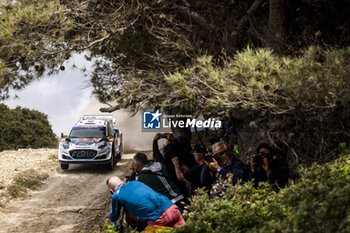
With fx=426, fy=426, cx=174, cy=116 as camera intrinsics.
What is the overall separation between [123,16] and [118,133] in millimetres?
9469

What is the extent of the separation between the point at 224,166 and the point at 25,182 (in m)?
10.4

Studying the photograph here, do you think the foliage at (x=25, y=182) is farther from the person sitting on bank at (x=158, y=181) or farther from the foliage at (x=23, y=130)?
the foliage at (x=23, y=130)

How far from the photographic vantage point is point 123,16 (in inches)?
458

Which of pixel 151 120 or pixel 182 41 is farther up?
pixel 182 41

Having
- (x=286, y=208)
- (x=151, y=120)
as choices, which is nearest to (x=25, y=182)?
(x=151, y=120)

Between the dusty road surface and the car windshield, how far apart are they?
5.21ft

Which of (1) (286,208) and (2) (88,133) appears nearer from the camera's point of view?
(1) (286,208)

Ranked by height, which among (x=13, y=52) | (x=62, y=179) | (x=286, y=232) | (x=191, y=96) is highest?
(x=13, y=52)

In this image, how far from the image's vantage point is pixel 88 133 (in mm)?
18203

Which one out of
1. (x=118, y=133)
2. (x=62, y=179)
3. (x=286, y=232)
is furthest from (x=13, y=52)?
(x=118, y=133)

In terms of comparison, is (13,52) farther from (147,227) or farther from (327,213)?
(327,213)

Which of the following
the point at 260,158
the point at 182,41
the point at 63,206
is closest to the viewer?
the point at 260,158

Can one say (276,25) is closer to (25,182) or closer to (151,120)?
(25,182)

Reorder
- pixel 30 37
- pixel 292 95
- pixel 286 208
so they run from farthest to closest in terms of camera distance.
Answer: pixel 30 37, pixel 292 95, pixel 286 208
